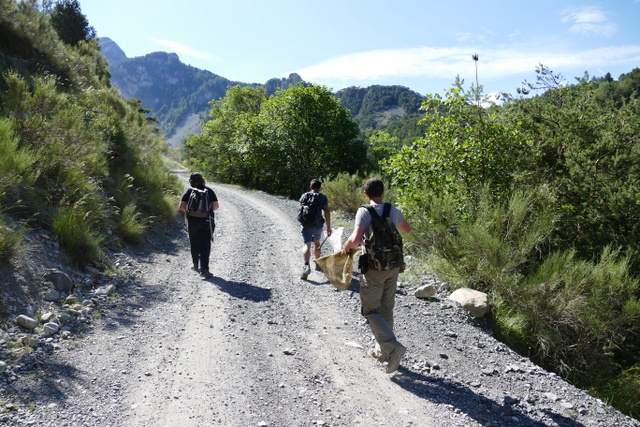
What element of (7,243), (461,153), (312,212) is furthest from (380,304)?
(461,153)

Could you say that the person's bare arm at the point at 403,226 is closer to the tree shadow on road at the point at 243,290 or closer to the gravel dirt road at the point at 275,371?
the gravel dirt road at the point at 275,371

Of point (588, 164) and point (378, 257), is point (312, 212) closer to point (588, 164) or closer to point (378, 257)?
point (378, 257)

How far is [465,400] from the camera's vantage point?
3809 millimetres

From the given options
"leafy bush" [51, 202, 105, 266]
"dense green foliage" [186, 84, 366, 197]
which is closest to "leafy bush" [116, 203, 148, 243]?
"leafy bush" [51, 202, 105, 266]

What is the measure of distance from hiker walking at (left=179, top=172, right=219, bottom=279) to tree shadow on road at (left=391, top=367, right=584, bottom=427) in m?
4.49

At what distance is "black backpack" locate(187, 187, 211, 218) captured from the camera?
7211 mm

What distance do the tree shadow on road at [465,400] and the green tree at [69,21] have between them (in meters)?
25.6

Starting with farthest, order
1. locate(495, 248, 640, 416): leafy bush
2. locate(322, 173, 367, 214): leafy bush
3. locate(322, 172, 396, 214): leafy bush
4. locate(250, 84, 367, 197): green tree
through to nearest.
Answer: locate(250, 84, 367, 197): green tree, locate(322, 173, 367, 214): leafy bush, locate(322, 172, 396, 214): leafy bush, locate(495, 248, 640, 416): leafy bush

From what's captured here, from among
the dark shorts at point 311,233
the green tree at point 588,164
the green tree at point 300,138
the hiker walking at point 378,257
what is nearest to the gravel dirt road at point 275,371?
the hiker walking at point 378,257

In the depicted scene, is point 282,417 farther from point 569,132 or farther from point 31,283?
point 569,132

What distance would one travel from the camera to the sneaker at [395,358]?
13.2 ft

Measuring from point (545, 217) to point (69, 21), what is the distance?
26.5m

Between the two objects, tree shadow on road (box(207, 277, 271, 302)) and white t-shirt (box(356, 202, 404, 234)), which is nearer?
white t-shirt (box(356, 202, 404, 234))

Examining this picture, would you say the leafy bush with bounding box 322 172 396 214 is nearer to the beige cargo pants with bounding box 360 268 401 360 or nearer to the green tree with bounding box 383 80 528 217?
the green tree with bounding box 383 80 528 217
